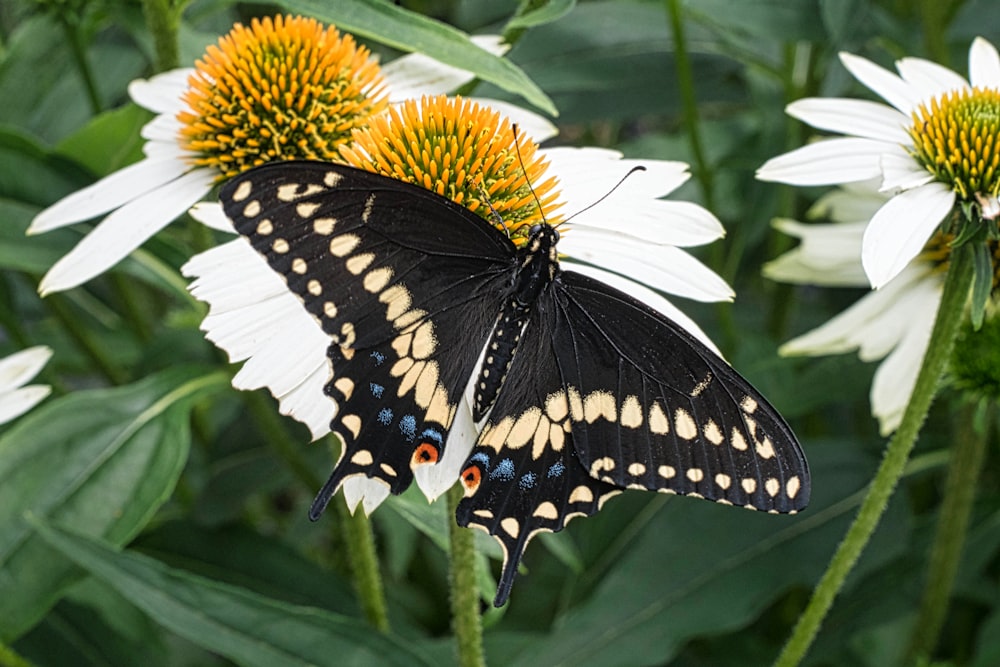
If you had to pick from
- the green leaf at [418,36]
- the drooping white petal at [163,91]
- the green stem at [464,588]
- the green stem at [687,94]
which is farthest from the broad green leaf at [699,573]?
the drooping white petal at [163,91]

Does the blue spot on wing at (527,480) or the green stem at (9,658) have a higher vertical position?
the blue spot on wing at (527,480)

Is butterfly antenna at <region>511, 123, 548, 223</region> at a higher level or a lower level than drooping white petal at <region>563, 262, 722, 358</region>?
higher

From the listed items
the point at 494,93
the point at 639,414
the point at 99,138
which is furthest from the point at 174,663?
the point at 639,414

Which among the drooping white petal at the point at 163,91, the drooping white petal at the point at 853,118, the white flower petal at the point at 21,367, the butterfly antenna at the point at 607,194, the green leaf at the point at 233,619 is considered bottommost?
the green leaf at the point at 233,619

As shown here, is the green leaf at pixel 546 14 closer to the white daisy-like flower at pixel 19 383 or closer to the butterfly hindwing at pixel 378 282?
the butterfly hindwing at pixel 378 282

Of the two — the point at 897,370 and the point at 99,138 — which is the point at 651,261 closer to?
the point at 897,370

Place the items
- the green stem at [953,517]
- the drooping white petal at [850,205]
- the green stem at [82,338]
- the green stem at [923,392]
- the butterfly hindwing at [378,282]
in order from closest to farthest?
1. the butterfly hindwing at [378,282]
2. the green stem at [923,392]
3. the green stem at [953,517]
4. the drooping white petal at [850,205]
5. the green stem at [82,338]

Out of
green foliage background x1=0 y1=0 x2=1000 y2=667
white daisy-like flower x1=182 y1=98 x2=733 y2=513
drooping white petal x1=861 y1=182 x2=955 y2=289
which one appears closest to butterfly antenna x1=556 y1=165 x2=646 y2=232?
white daisy-like flower x1=182 y1=98 x2=733 y2=513

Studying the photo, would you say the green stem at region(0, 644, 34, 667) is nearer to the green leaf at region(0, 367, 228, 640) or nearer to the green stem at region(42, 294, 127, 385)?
the green leaf at region(0, 367, 228, 640)
